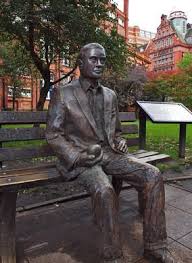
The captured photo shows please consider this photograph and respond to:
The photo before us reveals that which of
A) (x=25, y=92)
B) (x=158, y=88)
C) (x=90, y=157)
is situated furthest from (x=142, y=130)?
(x=158, y=88)

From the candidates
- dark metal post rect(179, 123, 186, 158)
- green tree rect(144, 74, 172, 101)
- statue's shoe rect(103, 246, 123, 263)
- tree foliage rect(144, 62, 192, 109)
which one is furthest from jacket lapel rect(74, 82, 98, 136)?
green tree rect(144, 74, 172, 101)

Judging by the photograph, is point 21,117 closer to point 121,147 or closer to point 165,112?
point 121,147

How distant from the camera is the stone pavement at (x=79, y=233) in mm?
2961

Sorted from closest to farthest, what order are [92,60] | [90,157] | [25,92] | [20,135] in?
[90,157]
[92,60]
[20,135]
[25,92]

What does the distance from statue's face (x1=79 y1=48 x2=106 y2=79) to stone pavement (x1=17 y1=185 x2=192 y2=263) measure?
1.50 metres

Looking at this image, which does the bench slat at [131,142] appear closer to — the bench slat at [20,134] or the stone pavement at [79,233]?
the stone pavement at [79,233]

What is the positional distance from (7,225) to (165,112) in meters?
4.43

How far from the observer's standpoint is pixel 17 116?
3.60 meters

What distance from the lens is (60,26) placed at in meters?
11.8

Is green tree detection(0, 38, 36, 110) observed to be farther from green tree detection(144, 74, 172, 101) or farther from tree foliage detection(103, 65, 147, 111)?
green tree detection(144, 74, 172, 101)

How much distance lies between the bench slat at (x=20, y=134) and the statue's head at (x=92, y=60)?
0.90 m

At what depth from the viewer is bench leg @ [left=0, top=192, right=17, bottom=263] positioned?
269 centimetres

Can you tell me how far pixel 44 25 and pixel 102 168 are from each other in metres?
10.1

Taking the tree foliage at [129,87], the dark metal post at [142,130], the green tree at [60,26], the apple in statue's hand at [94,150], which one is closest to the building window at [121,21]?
the tree foliage at [129,87]
